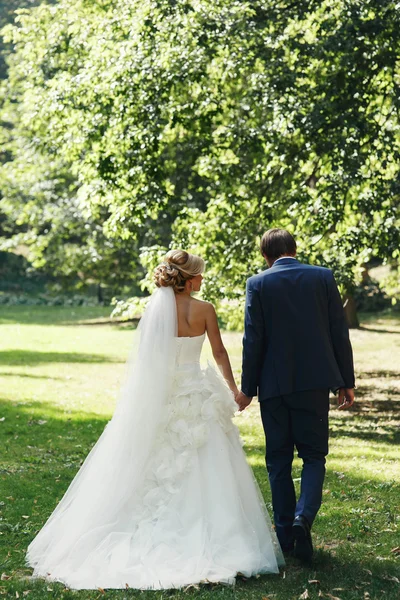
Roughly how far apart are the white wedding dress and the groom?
12.1 inches

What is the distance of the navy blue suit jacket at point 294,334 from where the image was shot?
231 inches

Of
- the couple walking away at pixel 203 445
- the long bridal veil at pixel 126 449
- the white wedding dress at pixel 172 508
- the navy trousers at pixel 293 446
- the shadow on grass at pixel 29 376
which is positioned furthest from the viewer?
the shadow on grass at pixel 29 376

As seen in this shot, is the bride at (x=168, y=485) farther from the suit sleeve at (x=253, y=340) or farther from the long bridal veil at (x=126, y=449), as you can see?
the suit sleeve at (x=253, y=340)

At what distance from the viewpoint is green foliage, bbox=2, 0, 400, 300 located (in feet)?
38.3

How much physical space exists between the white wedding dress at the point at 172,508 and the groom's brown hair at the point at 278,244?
0.85 m

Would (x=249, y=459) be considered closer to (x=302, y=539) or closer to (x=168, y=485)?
(x=168, y=485)

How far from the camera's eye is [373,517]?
7406 millimetres

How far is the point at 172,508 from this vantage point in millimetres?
5820

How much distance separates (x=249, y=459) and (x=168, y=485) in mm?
4365

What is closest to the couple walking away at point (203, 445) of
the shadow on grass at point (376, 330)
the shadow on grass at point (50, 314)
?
the shadow on grass at point (376, 330)

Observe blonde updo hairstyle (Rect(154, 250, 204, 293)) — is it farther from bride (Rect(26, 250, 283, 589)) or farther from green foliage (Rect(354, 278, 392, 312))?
green foliage (Rect(354, 278, 392, 312))

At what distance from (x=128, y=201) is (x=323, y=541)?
785 cm

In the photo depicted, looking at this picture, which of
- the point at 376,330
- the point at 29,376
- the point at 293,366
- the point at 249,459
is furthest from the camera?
the point at 376,330

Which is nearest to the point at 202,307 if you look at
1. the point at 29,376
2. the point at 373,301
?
the point at 29,376
